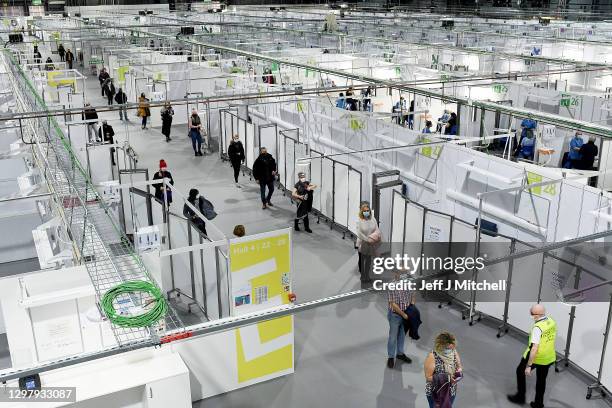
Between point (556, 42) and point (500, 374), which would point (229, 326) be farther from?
point (556, 42)

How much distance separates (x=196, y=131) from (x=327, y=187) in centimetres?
607

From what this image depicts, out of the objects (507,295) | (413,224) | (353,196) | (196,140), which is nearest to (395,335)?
(507,295)

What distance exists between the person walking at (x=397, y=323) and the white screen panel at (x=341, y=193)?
4.16 metres

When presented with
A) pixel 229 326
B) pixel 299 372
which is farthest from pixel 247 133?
pixel 229 326

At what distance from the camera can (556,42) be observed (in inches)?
869

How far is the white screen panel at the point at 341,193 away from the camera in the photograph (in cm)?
1135

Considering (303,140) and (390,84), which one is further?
(303,140)

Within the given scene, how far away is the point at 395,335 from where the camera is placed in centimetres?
732

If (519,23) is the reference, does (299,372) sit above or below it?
below

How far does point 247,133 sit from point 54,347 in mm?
9684

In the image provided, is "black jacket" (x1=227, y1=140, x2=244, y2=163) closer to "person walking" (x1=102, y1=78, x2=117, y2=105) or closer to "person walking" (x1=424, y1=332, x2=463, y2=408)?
"person walking" (x1=424, y1=332, x2=463, y2=408)

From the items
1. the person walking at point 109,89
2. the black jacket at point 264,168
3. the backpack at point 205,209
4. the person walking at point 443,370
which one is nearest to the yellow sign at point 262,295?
the person walking at point 443,370

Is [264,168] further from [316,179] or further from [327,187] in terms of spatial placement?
[327,187]

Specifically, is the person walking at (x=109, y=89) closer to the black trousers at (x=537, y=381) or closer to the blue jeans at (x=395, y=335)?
the blue jeans at (x=395, y=335)
